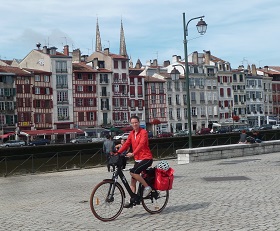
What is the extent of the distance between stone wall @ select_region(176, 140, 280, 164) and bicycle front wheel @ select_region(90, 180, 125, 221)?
1400cm

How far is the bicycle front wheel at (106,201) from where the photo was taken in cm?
824

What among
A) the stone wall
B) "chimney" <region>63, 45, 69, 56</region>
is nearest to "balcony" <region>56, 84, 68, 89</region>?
"chimney" <region>63, 45, 69, 56</region>

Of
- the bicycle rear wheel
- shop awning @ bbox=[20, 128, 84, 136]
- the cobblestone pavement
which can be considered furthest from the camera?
shop awning @ bbox=[20, 128, 84, 136]

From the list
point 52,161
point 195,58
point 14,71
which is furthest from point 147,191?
point 195,58

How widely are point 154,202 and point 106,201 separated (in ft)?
3.08

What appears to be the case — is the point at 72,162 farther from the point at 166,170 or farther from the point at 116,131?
the point at 116,131

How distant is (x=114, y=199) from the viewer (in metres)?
8.41

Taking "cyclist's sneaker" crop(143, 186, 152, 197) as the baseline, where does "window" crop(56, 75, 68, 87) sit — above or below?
above

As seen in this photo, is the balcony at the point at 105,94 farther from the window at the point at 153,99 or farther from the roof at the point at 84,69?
the window at the point at 153,99

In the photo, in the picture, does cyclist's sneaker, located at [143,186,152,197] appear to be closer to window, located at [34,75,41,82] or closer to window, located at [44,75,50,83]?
window, located at [34,75,41,82]

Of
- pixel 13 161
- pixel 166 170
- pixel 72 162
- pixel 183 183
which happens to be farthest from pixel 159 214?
pixel 72 162

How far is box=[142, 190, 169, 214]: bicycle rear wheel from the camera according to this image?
8750 millimetres

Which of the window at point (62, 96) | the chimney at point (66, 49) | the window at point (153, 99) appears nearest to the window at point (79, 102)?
the window at point (62, 96)

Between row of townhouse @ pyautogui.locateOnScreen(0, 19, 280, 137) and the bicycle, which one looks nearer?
the bicycle
